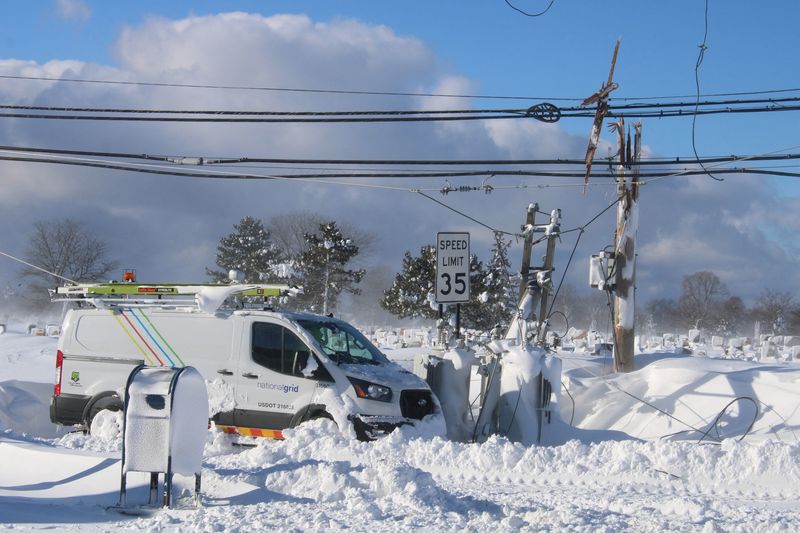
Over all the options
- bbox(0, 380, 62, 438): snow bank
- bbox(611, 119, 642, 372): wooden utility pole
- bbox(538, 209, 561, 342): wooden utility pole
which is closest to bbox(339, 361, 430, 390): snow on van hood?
bbox(538, 209, 561, 342): wooden utility pole

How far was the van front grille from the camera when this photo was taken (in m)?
10.9

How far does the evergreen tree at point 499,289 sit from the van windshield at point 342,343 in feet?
102

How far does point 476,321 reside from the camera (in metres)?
44.9

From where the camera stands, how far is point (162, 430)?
279 inches

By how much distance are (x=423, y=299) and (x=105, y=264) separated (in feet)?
93.1

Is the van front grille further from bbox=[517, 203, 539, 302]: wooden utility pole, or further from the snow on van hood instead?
bbox=[517, 203, 539, 302]: wooden utility pole

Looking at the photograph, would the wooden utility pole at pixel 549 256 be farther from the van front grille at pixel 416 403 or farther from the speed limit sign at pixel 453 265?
the van front grille at pixel 416 403

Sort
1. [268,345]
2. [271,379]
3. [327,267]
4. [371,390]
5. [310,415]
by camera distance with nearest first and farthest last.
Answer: [371,390], [310,415], [271,379], [268,345], [327,267]

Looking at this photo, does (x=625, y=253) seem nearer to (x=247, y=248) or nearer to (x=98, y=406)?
(x=98, y=406)

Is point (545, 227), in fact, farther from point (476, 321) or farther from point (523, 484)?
point (476, 321)

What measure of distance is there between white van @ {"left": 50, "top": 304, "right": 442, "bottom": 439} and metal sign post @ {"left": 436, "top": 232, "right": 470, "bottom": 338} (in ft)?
5.37

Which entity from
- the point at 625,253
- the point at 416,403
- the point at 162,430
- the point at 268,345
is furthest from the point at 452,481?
the point at 625,253

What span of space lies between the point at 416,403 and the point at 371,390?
0.68 meters

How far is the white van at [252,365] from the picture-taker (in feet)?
35.4
